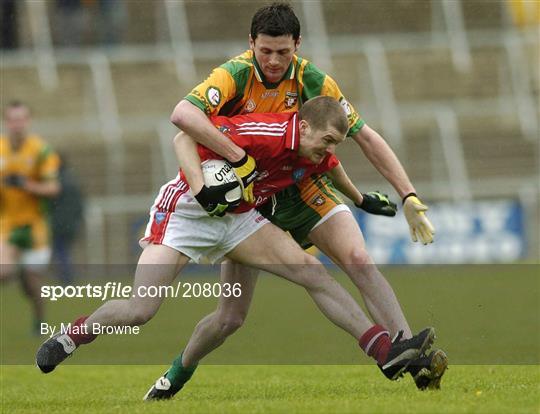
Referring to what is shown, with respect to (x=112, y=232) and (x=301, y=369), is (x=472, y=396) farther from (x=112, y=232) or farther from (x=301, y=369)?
(x=112, y=232)

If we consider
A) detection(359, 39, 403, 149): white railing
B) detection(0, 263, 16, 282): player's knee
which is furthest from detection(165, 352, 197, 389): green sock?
detection(359, 39, 403, 149): white railing

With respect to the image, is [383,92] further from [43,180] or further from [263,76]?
[263,76]

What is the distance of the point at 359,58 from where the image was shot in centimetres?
2294

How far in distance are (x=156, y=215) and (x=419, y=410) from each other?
200 cm

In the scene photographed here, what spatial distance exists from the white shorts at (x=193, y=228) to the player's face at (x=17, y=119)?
596cm

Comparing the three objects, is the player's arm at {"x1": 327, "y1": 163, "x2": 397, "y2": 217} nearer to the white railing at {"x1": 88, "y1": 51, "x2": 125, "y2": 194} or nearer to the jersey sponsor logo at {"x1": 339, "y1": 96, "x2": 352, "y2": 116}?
the jersey sponsor logo at {"x1": 339, "y1": 96, "x2": 352, "y2": 116}

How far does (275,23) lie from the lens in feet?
24.8

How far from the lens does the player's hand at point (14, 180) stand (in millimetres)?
13859

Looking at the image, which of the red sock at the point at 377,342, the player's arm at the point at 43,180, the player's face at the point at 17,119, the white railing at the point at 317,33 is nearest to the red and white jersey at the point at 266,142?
the red sock at the point at 377,342

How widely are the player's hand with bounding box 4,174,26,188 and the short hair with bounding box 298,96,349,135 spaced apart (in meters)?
6.84

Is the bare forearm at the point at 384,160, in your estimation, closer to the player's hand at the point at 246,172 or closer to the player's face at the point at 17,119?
the player's hand at the point at 246,172

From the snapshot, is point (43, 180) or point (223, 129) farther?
point (43, 180)

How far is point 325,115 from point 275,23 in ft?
1.95

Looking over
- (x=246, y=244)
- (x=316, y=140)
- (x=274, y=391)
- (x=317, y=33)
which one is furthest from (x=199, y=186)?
(x=317, y=33)
